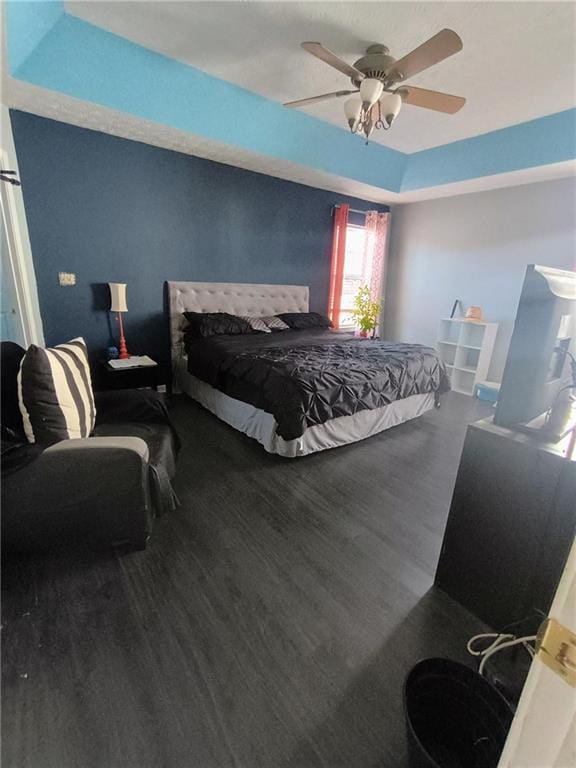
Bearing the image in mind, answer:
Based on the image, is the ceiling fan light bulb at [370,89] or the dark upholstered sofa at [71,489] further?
the ceiling fan light bulb at [370,89]

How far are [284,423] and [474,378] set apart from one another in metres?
3.29

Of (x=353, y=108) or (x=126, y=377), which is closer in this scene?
(x=353, y=108)

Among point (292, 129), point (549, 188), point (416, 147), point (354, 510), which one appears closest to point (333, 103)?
point (292, 129)

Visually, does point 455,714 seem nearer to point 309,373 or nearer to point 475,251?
point 309,373

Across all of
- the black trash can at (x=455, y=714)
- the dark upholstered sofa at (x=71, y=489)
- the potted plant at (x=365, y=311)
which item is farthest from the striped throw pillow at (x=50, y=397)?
the potted plant at (x=365, y=311)

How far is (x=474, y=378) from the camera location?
182 inches

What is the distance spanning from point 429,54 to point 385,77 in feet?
1.36

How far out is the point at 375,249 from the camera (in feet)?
17.6

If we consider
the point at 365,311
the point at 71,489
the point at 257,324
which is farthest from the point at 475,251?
the point at 71,489

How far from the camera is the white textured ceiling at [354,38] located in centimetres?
206

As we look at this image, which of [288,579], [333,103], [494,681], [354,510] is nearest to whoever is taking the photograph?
[494,681]

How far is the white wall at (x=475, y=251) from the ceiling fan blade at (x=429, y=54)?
111 inches

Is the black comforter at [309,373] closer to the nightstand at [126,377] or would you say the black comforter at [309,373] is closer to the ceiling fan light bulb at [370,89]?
the nightstand at [126,377]

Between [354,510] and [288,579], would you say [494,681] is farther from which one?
[354,510]
